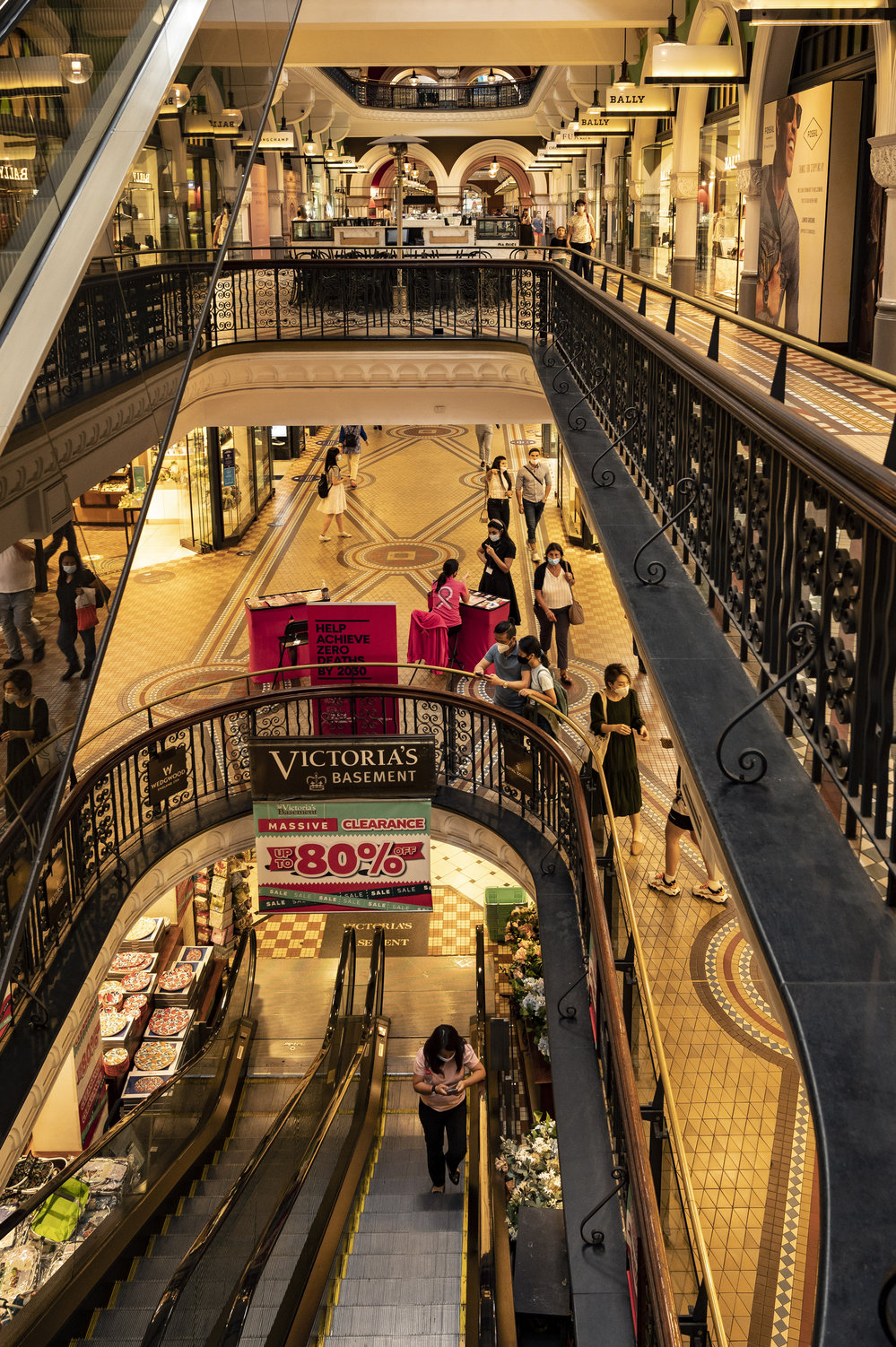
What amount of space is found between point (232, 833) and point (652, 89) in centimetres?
1119

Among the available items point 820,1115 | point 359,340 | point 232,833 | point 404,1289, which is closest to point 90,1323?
point 404,1289

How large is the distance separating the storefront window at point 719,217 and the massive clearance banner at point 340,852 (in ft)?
25.6

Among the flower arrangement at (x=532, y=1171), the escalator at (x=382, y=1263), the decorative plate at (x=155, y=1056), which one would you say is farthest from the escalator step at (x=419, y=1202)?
the decorative plate at (x=155, y=1056)

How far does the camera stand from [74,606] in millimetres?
1495

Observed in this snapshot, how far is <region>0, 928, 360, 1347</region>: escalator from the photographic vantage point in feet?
18.0

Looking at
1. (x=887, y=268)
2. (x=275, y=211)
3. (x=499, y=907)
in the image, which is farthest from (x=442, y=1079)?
(x=275, y=211)

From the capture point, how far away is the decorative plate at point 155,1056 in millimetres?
9477

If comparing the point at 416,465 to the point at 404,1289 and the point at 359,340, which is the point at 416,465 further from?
the point at 404,1289

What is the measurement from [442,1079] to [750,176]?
9.33m

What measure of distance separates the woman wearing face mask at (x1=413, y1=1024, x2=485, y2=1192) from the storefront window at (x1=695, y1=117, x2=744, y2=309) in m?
9.49

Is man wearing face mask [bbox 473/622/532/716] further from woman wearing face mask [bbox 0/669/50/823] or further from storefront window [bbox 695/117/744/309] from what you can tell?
woman wearing face mask [bbox 0/669/50/823]

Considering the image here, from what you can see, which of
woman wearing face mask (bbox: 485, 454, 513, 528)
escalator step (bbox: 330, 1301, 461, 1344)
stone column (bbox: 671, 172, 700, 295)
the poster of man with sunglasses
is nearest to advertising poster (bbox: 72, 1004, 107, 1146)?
escalator step (bbox: 330, 1301, 461, 1344)

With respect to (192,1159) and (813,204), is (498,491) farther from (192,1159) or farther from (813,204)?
(192,1159)

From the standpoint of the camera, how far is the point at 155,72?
2.00 meters
